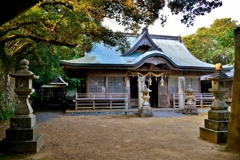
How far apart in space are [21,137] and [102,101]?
372 inches

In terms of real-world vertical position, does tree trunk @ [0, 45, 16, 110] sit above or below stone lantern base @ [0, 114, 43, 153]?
above

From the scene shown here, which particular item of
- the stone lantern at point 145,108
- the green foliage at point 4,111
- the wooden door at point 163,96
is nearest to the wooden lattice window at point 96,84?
the stone lantern at point 145,108

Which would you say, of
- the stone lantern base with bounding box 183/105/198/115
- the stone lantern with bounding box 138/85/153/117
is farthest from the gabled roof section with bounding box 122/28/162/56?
the stone lantern base with bounding box 183/105/198/115

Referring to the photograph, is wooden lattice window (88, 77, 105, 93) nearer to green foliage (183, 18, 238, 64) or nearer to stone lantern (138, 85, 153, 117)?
stone lantern (138, 85, 153, 117)

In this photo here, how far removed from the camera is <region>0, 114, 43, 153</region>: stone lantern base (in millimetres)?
4164

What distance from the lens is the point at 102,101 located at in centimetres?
1365

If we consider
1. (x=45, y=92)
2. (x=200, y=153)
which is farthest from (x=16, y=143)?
(x=45, y=92)

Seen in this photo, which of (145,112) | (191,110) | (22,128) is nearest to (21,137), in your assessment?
(22,128)

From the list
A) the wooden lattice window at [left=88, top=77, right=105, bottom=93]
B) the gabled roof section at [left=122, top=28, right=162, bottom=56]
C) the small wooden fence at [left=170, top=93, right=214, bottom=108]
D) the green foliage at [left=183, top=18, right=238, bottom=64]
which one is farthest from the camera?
the green foliage at [left=183, top=18, right=238, bottom=64]

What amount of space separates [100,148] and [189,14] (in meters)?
5.17

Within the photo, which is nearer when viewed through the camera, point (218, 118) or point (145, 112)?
point (218, 118)

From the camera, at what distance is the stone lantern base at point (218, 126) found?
4.94 metres

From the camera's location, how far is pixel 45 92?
74.6 ft

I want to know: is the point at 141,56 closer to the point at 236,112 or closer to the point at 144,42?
the point at 144,42
